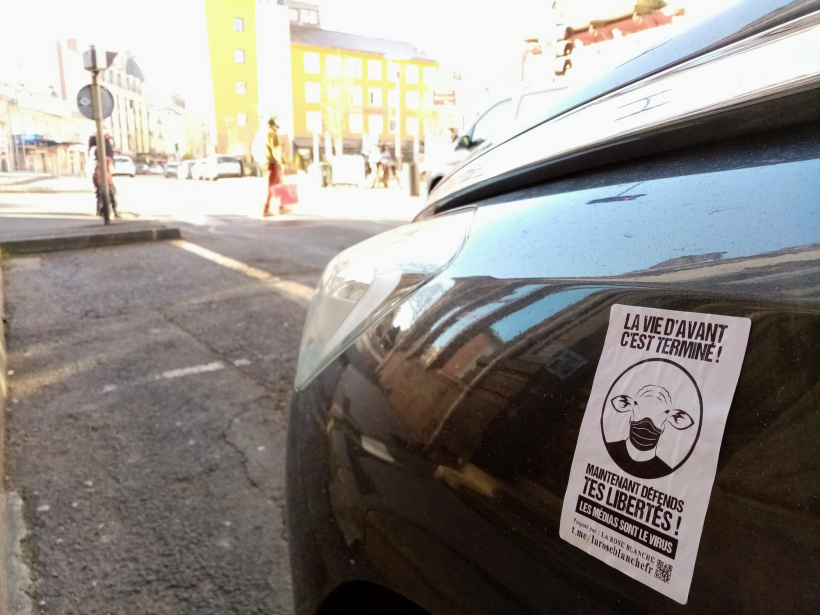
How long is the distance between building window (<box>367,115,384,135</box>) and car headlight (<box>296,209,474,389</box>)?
57934mm

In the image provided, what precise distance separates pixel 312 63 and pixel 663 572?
58.4 metres

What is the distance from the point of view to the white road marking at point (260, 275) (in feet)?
17.8

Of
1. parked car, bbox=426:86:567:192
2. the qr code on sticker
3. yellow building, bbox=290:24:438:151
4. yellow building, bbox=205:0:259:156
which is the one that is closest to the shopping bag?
parked car, bbox=426:86:567:192

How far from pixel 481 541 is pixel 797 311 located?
0.45m

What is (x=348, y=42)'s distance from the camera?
56938 mm

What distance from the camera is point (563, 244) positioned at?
915 mm

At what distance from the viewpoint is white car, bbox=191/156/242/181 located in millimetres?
38562

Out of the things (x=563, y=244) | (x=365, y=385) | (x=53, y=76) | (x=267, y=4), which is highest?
(x=267, y=4)

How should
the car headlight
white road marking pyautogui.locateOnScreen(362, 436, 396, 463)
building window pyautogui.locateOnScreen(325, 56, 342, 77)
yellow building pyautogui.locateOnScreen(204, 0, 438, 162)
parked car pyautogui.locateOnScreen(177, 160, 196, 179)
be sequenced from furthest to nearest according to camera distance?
building window pyautogui.locateOnScreen(325, 56, 342, 77)
yellow building pyautogui.locateOnScreen(204, 0, 438, 162)
parked car pyautogui.locateOnScreen(177, 160, 196, 179)
the car headlight
white road marking pyautogui.locateOnScreen(362, 436, 396, 463)

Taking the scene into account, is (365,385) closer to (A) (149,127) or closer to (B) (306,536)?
(B) (306,536)

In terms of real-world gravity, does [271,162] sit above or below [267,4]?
below

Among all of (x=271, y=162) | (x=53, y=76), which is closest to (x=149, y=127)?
(x=53, y=76)

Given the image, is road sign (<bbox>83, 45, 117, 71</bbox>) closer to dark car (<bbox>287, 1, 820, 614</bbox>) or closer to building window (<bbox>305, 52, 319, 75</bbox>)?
dark car (<bbox>287, 1, 820, 614</bbox>)

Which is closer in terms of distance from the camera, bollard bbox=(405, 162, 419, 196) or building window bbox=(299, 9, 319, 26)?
bollard bbox=(405, 162, 419, 196)
